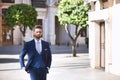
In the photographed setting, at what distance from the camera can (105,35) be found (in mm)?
16047

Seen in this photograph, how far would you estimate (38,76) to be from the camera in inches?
305

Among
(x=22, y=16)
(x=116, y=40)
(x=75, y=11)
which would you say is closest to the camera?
(x=116, y=40)

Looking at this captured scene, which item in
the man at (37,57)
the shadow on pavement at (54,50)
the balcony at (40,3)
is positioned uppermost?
the balcony at (40,3)

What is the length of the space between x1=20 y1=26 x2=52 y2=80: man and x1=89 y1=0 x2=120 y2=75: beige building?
7009 mm

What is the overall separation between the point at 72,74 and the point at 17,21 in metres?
20.9

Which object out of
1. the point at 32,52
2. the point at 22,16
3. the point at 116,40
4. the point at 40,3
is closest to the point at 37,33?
the point at 32,52

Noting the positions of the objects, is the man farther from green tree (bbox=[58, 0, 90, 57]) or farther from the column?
the column

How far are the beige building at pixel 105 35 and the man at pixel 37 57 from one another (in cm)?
701

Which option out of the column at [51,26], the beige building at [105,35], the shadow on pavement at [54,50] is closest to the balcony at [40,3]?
the column at [51,26]

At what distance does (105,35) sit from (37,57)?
8608 millimetres

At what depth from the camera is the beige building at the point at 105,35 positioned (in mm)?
14711

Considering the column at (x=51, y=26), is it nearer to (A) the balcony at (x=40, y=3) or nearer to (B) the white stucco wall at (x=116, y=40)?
(A) the balcony at (x=40, y=3)

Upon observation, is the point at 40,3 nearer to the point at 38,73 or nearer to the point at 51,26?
the point at 51,26

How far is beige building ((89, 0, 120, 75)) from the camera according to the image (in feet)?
48.3
